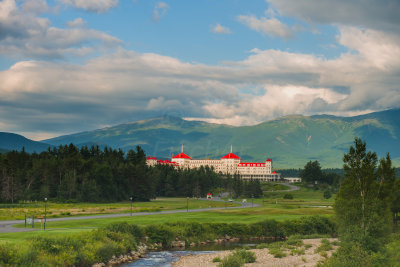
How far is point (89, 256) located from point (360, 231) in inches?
1114

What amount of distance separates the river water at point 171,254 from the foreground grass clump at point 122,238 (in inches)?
98.9

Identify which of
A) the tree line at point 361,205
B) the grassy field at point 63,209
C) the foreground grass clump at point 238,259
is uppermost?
the tree line at point 361,205

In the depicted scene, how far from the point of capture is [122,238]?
5175cm

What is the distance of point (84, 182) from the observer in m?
138

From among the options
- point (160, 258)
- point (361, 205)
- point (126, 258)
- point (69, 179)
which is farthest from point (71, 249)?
point (69, 179)

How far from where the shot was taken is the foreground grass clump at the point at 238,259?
41.8 metres

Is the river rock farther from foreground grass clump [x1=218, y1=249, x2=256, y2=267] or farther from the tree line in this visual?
the tree line

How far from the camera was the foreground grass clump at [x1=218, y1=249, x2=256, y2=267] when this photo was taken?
41812 mm

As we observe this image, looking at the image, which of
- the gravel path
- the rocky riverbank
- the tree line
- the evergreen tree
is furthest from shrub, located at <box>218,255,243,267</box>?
the evergreen tree

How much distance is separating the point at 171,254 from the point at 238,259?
13.1 metres

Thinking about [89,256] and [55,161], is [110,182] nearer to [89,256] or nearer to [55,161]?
[55,161]

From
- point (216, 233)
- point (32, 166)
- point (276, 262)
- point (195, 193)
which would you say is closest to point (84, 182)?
point (32, 166)

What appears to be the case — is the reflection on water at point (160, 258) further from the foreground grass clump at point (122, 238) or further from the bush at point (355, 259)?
the bush at point (355, 259)

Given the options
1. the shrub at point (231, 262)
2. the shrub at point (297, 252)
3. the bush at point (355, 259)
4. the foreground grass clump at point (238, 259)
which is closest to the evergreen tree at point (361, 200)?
the shrub at point (297, 252)
